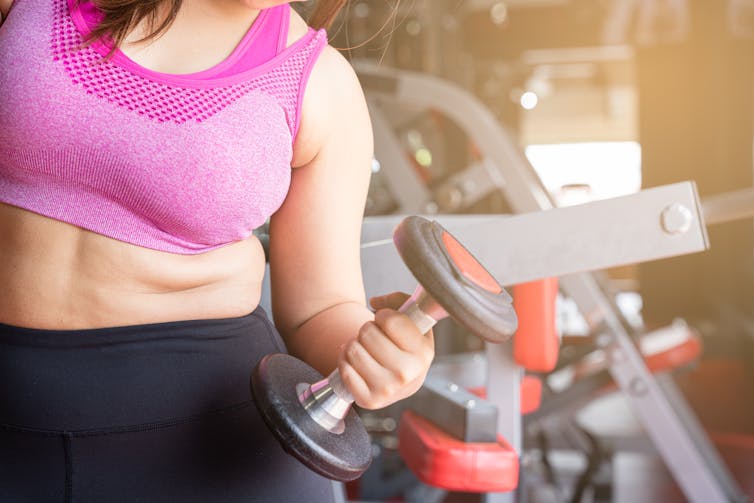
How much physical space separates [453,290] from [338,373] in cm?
13

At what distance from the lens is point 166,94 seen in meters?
→ 0.60

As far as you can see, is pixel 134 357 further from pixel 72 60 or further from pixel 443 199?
pixel 443 199

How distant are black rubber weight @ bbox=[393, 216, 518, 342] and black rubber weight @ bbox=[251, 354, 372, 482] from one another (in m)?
0.12

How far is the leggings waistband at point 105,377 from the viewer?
615mm

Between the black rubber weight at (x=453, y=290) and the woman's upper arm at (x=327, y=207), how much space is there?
7.4 inches

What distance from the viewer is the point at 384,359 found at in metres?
0.57

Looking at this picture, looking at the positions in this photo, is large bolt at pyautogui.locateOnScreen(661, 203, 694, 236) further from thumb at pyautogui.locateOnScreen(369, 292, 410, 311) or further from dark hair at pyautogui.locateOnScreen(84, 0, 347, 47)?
dark hair at pyautogui.locateOnScreen(84, 0, 347, 47)

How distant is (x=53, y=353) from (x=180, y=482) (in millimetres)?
132

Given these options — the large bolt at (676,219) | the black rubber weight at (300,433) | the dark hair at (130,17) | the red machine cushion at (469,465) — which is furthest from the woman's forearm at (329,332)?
the red machine cushion at (469,465)

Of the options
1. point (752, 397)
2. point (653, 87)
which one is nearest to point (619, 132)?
point (653, 87)

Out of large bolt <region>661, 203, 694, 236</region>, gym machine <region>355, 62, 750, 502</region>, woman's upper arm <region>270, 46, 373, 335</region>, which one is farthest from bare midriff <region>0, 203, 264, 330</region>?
large bolt <region>661, 203, 694, 236</region>

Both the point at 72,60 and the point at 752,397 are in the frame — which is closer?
the point at 72,60

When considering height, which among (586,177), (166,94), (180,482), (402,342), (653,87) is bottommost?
(586,177)

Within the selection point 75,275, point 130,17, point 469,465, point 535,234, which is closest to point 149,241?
point 75,275
